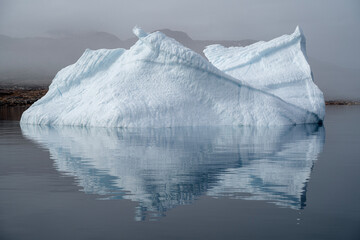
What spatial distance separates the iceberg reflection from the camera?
773 centimetres

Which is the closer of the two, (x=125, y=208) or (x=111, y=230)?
(x=111, y=230)

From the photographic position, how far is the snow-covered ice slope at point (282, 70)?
28.7 meters

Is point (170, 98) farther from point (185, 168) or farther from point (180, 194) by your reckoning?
point (180, 194)

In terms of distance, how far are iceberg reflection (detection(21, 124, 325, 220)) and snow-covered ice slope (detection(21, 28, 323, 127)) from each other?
7224 millimetres

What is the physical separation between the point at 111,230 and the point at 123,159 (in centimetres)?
647

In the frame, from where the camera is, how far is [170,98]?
2541 cm

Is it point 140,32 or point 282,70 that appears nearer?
point 140,32

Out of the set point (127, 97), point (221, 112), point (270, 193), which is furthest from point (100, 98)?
point (270, 193)

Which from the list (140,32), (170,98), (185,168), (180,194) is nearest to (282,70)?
(170,98)

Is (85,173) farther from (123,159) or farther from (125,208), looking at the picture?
(125,208)

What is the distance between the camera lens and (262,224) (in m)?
6.11

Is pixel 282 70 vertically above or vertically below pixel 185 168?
above

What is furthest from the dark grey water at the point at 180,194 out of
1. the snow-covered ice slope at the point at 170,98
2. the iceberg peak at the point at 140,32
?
the iceberg peak at the point at 140,32

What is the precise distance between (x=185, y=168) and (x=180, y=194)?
292cm
